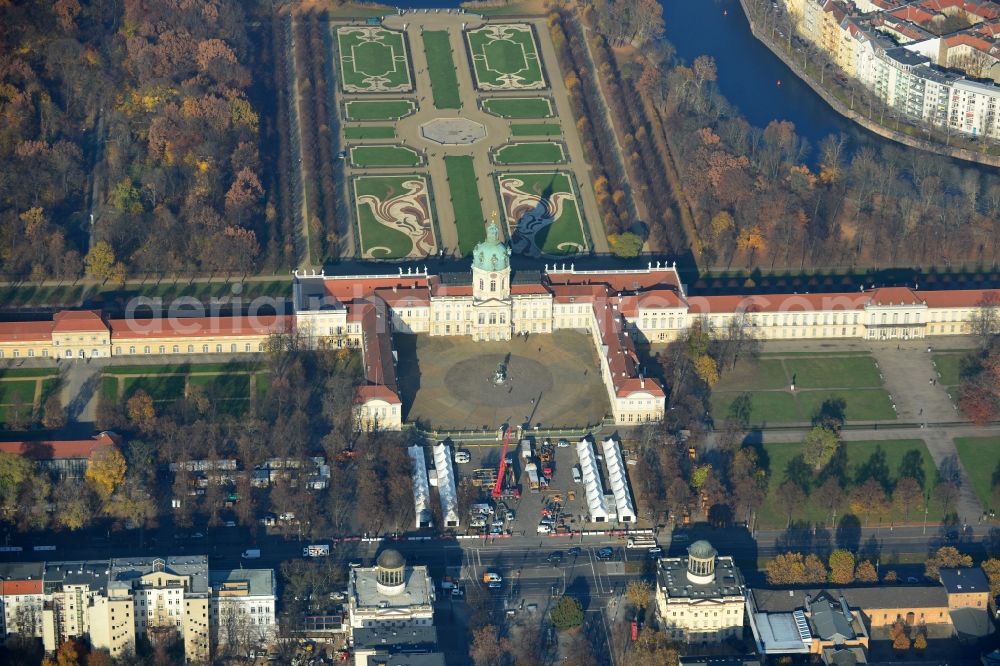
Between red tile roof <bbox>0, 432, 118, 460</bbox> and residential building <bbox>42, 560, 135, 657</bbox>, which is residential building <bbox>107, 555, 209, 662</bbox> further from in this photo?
red tile roof <bbox>0, 432, 118, 460</bbox>

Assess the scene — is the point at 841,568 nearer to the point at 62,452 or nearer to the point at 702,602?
the point at 702,602

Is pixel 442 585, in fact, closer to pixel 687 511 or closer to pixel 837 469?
pixel 687 511

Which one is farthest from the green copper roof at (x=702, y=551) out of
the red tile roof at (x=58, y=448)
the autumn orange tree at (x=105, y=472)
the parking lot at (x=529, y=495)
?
the red tile roof at (x=58, y=448)

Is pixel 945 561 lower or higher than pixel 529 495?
lower

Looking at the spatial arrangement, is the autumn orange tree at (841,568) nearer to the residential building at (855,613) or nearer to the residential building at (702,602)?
the residential building at (855,613)

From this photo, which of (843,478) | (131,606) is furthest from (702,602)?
(131,606)

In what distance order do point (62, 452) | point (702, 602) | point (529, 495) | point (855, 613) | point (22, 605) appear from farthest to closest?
point (529, 495) → point (62, 452) → point (855, 613) → point (702, 602) → point (22, 605)
